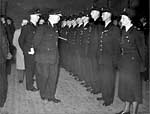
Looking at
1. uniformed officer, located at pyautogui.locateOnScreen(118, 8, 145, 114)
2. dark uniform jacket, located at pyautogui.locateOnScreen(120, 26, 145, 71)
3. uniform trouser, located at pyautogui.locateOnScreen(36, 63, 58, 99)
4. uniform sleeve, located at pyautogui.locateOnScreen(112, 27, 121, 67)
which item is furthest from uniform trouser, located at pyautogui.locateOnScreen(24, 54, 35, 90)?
dark uniform jacket, located at pyautogui.locateOnScreen(120, 26, 145, 71)

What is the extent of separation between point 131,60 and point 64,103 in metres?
1.55

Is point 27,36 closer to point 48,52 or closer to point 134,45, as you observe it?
point 48,52

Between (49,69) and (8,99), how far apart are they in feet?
2.97

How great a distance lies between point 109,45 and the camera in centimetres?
495

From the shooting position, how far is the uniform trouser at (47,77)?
5305mm

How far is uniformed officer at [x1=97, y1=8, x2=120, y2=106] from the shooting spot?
489 cm

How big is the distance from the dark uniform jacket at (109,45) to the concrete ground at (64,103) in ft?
2.47

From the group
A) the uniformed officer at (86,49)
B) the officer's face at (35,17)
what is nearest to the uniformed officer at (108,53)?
the uniformed officer at (86,49)

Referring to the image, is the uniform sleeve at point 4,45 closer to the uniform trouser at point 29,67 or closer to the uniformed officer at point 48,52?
the uniformed officer at point 48,52

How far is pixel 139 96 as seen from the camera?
4270 millimetres

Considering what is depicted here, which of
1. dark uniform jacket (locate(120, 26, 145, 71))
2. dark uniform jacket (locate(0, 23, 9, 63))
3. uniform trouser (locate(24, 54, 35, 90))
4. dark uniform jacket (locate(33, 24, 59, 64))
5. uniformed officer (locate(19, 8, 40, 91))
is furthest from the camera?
uniform trouser (locate(24, 54, 35, 90))

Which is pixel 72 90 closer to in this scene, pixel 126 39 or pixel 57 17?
pixel 57 17

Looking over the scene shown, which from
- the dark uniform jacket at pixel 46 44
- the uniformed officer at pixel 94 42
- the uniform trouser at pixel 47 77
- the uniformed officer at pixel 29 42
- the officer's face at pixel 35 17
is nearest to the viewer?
the dark uniform jacket at pixel 46 44

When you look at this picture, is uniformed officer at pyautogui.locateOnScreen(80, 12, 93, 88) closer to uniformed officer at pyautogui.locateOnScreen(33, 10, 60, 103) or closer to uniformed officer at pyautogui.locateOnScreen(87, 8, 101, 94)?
uniformed officer at pyautogui.locateOnScreen(87, 8, 101, 94)
